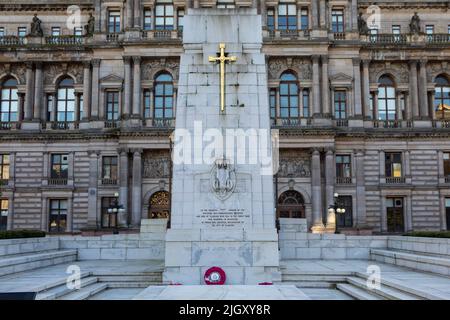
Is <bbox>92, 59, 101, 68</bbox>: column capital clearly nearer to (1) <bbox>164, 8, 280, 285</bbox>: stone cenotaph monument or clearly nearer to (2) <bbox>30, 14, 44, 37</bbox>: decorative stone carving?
(2) <bbox>30, 14, 44, 37</bbox>: decorative stone carving

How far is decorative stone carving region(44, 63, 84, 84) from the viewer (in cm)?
4616

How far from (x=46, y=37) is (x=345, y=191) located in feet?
98.9

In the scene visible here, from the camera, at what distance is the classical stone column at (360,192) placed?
1672 inches

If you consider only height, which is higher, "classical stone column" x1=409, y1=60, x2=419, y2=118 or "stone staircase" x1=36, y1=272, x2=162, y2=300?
"classical stone column" x1=409, y1=60, x2=419, y2=118

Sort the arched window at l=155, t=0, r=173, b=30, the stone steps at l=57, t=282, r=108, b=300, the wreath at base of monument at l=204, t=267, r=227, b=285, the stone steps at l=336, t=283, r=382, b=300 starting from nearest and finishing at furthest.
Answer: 1. the stone steps at l=336, t=283, r=382, b=300
2. the stone steps at l=57, t=282, r=108, b=300
3. the wreath at base of monument at l=204, t=267, r=227, b=285
4. the arched window at l=155, t=0, r=173, b=30

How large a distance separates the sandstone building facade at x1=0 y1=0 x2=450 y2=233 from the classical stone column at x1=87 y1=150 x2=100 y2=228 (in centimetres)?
9

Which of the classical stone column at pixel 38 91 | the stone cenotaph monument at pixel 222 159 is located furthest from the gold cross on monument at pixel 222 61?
the classical stone column at pixel 38 91

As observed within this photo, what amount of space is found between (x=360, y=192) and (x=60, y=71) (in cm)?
2899

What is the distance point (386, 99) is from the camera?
46031mm

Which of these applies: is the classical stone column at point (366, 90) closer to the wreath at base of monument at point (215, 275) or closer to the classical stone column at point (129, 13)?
the classical stone column at point (129, 13)

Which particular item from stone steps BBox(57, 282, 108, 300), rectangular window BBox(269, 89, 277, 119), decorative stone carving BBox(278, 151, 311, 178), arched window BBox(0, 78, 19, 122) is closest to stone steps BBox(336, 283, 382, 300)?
stone steps BBox(57, 282, 108, 300)

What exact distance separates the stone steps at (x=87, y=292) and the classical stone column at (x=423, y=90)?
37449mm

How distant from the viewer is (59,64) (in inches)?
1817
